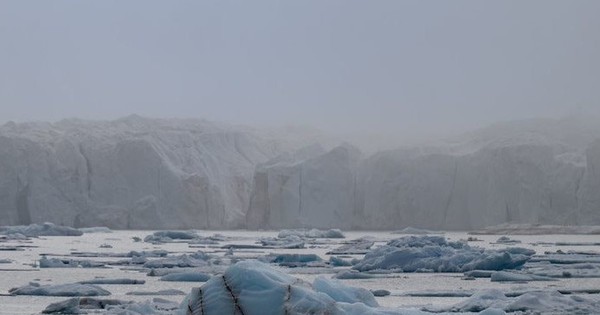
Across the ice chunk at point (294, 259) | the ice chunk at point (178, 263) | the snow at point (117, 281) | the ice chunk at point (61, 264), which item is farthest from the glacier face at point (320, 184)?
the snow at point (117, 281)

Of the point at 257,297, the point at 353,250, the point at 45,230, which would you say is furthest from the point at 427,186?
the point at 257,297

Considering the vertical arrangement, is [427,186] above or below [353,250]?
above

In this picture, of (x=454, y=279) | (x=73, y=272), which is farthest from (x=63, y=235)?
(x=454, y=279)

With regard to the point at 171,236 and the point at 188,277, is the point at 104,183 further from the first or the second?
the point at 188,277

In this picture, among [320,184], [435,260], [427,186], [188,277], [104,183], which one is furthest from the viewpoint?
[104,183]

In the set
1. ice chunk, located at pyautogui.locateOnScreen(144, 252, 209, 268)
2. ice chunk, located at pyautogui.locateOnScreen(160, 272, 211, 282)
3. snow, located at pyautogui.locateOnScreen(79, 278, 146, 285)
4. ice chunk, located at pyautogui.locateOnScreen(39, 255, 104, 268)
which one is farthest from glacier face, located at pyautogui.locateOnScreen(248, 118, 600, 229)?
snow, located at pyautogui.locateOnScreen(79, 278, 146, 285)

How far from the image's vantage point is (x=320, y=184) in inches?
1334

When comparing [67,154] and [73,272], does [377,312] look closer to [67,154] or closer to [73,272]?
[73,272]

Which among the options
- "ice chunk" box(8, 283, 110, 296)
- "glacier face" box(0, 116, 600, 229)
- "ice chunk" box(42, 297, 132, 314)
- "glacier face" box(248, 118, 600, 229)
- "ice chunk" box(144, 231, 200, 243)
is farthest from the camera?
"glacier face" box(0, 116, 600, 229)

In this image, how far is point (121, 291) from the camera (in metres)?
8.23

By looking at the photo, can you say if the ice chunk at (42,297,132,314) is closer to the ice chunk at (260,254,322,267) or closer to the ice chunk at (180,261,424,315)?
the ice chunk at (180,261,424,315)

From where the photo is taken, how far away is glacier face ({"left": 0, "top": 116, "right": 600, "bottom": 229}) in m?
31.8

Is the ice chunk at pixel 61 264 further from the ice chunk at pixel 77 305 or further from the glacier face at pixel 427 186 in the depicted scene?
the glacier face at pixel 427 186

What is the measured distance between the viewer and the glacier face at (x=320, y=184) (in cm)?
3183
